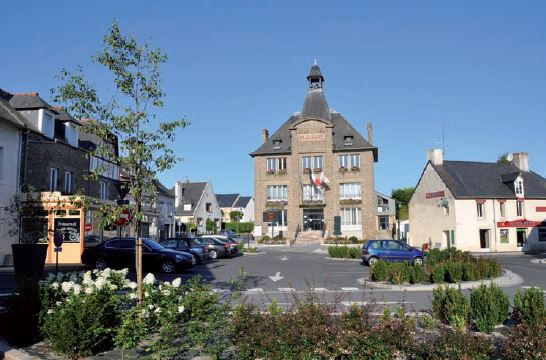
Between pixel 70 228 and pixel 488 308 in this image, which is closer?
pixel 488 308

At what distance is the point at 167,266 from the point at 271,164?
115 feet

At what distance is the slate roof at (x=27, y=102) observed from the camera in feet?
83.0

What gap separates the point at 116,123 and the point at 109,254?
14.4 m

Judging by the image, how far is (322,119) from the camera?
53406 millimetres

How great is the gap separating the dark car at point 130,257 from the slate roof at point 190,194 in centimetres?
5086

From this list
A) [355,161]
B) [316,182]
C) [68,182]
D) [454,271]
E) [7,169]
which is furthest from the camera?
[355,161]

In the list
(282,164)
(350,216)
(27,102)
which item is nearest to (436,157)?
(350,216)

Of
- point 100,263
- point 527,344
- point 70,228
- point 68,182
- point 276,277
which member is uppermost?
point 68,182

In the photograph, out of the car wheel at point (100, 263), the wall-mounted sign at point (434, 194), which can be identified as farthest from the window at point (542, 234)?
the car wheel at point (100, 263)

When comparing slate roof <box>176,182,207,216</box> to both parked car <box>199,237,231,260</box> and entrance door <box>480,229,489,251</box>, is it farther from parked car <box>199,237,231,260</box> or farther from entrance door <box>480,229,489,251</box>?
entrance door <box>480,229,489,251</box>

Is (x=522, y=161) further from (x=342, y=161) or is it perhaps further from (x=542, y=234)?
(x=342, y=161)

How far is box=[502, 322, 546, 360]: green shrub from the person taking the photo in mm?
4719

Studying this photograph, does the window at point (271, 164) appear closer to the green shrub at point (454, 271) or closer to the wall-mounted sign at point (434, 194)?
the wall-mounted sign at point (434, 194)

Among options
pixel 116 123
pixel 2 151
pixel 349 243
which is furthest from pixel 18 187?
pixel 349 243
